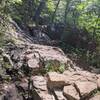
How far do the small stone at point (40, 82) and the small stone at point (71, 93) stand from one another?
2.43 ft

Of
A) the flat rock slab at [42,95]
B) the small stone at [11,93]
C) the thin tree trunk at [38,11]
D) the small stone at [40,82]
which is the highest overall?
the thin tree trunk at [38,11]

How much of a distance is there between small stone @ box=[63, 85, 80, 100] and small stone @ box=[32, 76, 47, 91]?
29.2 inches

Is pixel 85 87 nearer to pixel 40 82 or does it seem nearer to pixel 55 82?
pixel 55 82

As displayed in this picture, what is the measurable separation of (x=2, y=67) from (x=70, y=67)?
286 centimetres

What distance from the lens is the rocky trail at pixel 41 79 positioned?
7.28 metres

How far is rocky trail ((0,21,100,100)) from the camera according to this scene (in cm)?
728

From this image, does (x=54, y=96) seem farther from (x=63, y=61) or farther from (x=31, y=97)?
(x=63, y=61)

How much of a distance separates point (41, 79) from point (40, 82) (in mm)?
251

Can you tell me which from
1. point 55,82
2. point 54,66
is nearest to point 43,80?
point 55,82

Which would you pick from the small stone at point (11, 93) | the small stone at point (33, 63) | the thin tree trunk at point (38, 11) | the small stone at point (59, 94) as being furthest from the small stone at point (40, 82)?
the thin tree trunk at point (38, 11)

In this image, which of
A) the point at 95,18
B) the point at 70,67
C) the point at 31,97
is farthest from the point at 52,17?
the point at 31,97

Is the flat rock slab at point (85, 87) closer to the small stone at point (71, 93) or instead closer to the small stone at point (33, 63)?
the small stone at point (71, 93)

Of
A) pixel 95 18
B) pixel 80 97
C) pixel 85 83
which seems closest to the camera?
pixel 80 97

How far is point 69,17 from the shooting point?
993 inches
